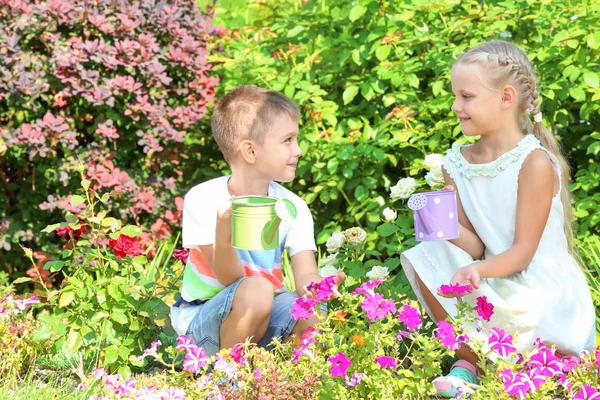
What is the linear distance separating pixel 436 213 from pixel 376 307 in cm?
43

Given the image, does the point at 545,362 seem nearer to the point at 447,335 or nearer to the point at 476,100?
the point at 447,335

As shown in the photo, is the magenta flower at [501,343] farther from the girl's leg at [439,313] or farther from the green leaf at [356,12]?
the green leaf at [356,12]

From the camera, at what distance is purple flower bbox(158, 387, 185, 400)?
233 cm

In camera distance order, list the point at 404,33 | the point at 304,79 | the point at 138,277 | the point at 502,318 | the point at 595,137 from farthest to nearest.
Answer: the point at 304,79, the point at 404,33, the point at 595,137, the point at 138,277, the point at 502,318

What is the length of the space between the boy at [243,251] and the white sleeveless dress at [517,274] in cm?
44

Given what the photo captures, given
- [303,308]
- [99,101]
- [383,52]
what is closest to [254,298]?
[303,308]

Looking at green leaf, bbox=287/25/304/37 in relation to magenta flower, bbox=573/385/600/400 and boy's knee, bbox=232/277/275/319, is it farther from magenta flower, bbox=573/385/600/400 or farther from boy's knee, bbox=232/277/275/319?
magenta flower, bbox=573/385/600/400

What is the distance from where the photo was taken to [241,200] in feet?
8.71

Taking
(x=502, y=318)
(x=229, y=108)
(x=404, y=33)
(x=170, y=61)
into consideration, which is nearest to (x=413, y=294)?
(x=502, y=318)

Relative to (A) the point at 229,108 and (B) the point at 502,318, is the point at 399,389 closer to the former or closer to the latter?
(B) the point at 502,318

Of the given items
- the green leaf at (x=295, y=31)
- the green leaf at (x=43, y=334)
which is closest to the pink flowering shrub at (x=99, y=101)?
the green leaf at (x=295, y=31)

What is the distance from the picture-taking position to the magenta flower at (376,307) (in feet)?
7.91

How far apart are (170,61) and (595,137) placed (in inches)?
89.2

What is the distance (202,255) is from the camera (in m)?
3.14
